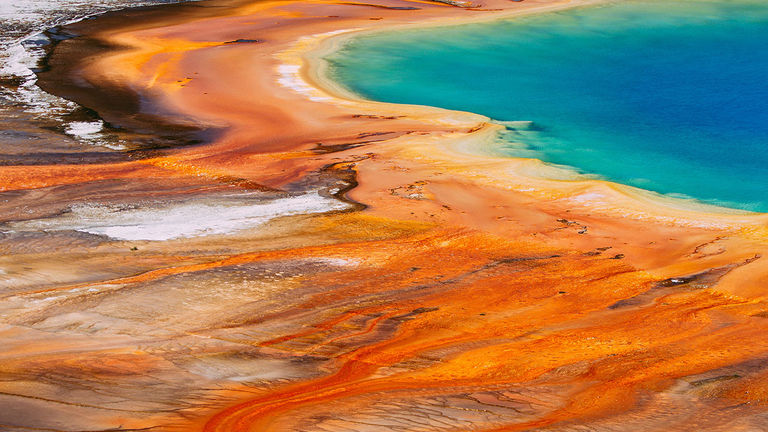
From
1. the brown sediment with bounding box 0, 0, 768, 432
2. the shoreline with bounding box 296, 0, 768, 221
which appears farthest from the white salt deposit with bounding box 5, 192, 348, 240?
the shoreline with bounding box 296, 0, 768, 221

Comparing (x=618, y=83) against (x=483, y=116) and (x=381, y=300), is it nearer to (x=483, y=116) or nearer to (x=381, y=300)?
(x=483, y=116)

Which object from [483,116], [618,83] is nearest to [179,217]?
[483,116]

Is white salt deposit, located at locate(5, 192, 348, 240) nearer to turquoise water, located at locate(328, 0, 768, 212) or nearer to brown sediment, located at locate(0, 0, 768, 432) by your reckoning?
brown sediment, located at locate(0, 0, 768, 432)

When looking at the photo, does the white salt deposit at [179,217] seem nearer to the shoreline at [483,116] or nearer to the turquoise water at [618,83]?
the shoreline at [483,116]

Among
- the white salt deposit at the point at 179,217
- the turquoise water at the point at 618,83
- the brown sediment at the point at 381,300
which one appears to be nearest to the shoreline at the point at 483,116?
the brown sediment at the point at 381,300

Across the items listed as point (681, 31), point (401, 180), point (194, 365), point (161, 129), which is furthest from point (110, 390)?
point (681, 31)
